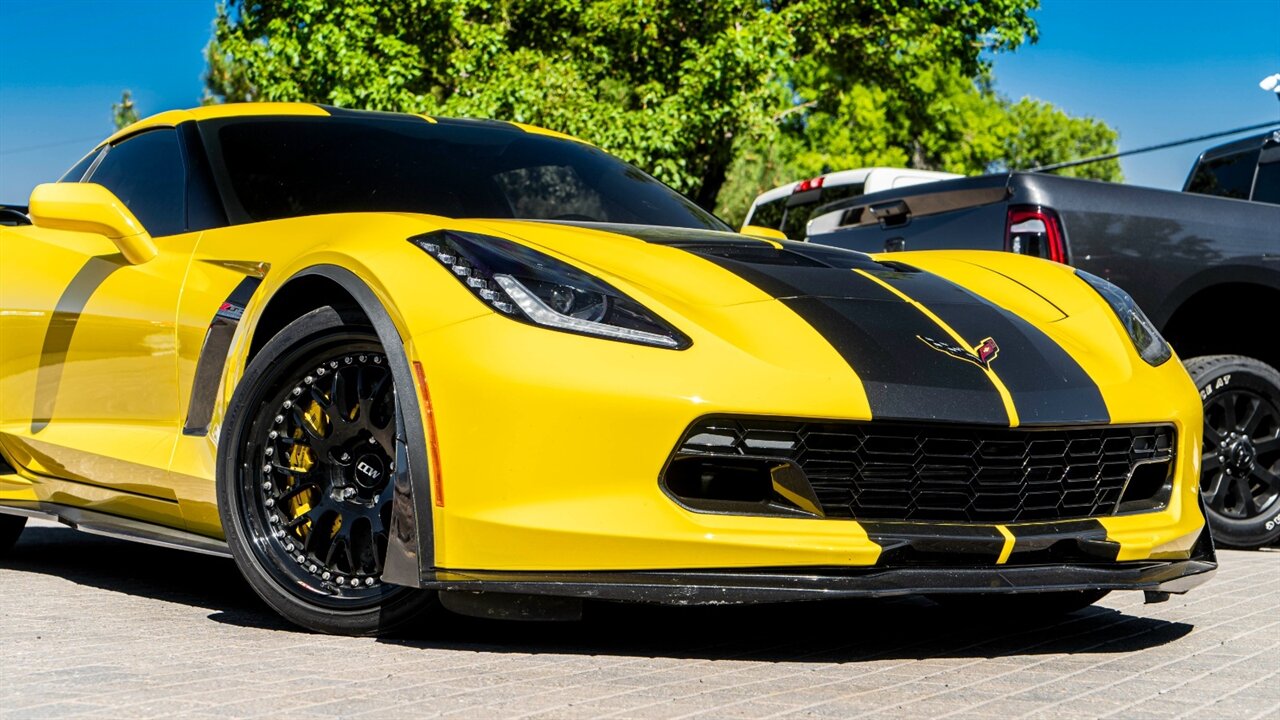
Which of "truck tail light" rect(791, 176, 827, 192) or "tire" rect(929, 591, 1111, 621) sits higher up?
"tire" rect(929, 591, 1111, 621)

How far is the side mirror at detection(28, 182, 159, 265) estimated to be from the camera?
452 centimetres

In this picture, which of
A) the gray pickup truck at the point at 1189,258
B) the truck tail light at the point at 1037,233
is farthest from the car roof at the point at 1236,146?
the truck tail light at the point at 1037,233

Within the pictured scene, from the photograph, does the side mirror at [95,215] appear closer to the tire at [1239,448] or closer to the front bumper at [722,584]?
the front bumper at [722,584]

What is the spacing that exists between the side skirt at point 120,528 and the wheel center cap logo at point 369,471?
53 centimetres

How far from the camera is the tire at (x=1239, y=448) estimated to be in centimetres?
659

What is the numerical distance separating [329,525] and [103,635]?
2.21ft

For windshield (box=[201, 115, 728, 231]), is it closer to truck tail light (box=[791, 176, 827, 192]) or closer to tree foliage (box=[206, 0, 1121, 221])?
truck tail light (box=[791, 176, 827, 192])

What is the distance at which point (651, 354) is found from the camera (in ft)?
10.8

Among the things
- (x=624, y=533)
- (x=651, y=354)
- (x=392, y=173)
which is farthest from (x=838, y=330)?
(x=392, y=173)

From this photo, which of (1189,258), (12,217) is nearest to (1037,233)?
(1189,258)

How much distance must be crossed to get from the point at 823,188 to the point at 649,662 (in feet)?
38.5

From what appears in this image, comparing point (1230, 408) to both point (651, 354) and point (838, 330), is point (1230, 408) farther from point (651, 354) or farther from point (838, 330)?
point (651, 354)

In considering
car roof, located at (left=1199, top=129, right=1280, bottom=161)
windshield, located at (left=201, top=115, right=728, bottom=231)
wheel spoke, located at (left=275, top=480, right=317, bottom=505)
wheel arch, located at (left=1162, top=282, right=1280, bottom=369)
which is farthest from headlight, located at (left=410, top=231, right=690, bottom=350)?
car roof, located at (left=1199, top=129, right=1280, bottom=161)

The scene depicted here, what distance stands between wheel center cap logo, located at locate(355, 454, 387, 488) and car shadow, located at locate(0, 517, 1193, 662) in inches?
14.3
